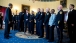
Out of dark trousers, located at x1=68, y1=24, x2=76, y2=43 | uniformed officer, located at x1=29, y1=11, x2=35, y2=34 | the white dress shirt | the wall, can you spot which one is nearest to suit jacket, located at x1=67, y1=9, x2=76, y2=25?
dark trousers, located at x1=68, y1=24, x2=76, y2=43

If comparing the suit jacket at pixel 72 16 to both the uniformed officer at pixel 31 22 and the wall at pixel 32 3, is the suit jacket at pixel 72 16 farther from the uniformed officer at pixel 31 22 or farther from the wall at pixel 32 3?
the wall at pixel 32 3

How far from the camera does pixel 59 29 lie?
534cm

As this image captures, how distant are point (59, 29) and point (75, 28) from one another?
2.64ft

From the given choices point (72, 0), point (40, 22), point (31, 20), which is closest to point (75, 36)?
point (40, 22)

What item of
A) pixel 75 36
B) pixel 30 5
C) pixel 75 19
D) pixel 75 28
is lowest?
pixel 75 36

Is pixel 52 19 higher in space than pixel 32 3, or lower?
lower

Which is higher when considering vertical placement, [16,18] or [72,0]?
[72,0]

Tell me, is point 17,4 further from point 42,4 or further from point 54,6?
point 54,6

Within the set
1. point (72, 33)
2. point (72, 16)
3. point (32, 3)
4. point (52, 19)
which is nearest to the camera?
point (72, 16)

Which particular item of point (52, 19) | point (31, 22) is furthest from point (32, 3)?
point (52, 19)

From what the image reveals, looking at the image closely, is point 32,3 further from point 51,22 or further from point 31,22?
point 51,22

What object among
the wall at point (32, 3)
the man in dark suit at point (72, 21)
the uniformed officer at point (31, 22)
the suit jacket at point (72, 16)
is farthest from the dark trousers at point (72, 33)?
the wall at point (32, 3)

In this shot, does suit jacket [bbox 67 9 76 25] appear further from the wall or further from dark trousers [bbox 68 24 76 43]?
the wall

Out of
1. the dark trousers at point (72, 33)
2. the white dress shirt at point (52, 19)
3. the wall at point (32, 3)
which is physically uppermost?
the wall at point (32, 3)
